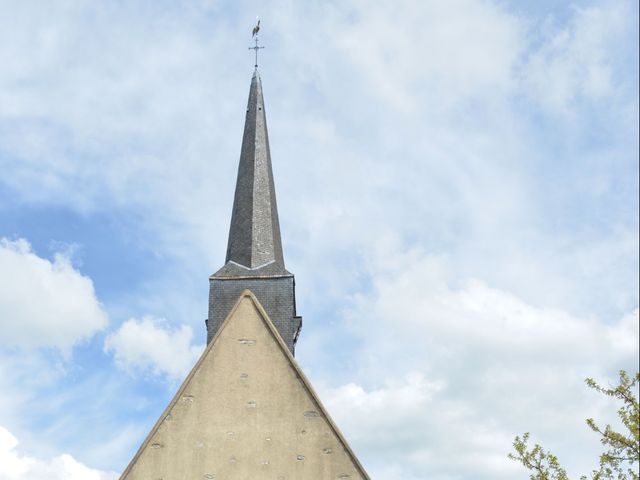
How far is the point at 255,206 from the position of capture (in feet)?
56.9

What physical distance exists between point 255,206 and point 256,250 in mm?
1555

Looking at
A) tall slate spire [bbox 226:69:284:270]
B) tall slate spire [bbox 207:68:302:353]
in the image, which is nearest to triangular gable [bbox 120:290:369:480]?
tall slate spire [bbox 207:68:302:353]

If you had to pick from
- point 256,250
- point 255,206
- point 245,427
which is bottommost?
point 245,427

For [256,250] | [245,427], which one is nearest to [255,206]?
[256,250]

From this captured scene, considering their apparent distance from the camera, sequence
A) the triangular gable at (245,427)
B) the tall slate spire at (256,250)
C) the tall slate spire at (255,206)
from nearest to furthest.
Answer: the triangular gable at (245,427) < the tall slate spire at (256,250) < the tall slate spire at (255,206)

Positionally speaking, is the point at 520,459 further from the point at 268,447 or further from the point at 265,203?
the point at 265,203

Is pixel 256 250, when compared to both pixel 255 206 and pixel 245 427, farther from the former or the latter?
pixel 245 427

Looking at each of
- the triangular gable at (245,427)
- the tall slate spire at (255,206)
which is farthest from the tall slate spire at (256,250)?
the triangular gable at (245,427)

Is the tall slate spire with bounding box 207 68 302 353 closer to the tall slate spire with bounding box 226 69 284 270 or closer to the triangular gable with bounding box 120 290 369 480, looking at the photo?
the tall slate spire with bounding box 226 69 284 270

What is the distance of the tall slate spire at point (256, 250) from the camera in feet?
49.6

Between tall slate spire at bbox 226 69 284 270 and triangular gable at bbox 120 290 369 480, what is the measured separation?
4289 mm

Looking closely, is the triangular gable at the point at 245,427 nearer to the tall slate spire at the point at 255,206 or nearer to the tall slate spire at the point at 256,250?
the tall slate spire at the point at 256,250

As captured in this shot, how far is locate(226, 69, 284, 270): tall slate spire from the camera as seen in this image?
16.2 meters

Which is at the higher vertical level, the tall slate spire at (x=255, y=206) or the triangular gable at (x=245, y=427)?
the tall slate spire at (x=255, y=206)
